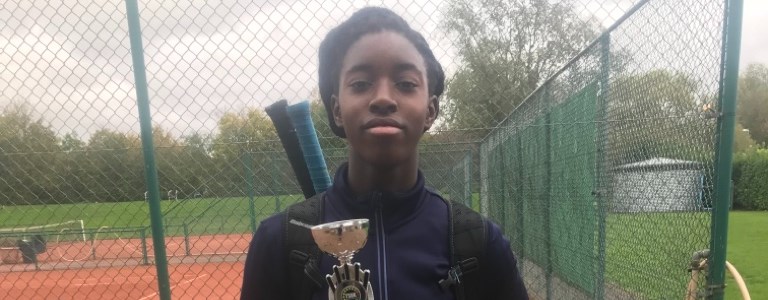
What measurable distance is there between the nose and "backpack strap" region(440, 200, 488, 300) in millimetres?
295

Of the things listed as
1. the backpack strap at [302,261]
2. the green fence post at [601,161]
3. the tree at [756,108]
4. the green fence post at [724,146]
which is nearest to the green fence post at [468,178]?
the green fence post at [601,161]

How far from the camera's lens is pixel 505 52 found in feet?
38.1

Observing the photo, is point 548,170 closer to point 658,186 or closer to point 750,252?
point 658,186

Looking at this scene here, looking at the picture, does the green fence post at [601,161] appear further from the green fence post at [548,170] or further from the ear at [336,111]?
the ear at [336,111]

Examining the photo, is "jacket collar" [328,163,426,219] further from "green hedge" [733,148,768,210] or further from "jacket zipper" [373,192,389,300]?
"green hedge" [733,148,768,210]

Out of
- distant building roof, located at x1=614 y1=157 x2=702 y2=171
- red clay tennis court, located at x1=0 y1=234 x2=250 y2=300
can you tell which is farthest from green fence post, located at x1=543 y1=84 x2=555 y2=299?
red clay tennis court, located at x1=0 y1=234 x2=250 y2=300

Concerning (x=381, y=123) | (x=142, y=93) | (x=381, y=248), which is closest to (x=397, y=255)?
(x=381, y=248)

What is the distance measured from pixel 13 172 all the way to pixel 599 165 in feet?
14.6

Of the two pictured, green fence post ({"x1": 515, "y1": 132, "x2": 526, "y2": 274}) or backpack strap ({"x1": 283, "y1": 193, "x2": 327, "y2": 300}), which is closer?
backpack strap ({"x1": 283, "y1": 193, "x2": 327, "y2": 300})

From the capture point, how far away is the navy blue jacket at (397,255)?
3.87 feet

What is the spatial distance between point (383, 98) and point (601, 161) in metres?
2.49

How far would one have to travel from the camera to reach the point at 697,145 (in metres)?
2.15

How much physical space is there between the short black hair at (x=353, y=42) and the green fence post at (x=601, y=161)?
2.12 m

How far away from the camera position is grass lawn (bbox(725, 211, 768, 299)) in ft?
29.8
